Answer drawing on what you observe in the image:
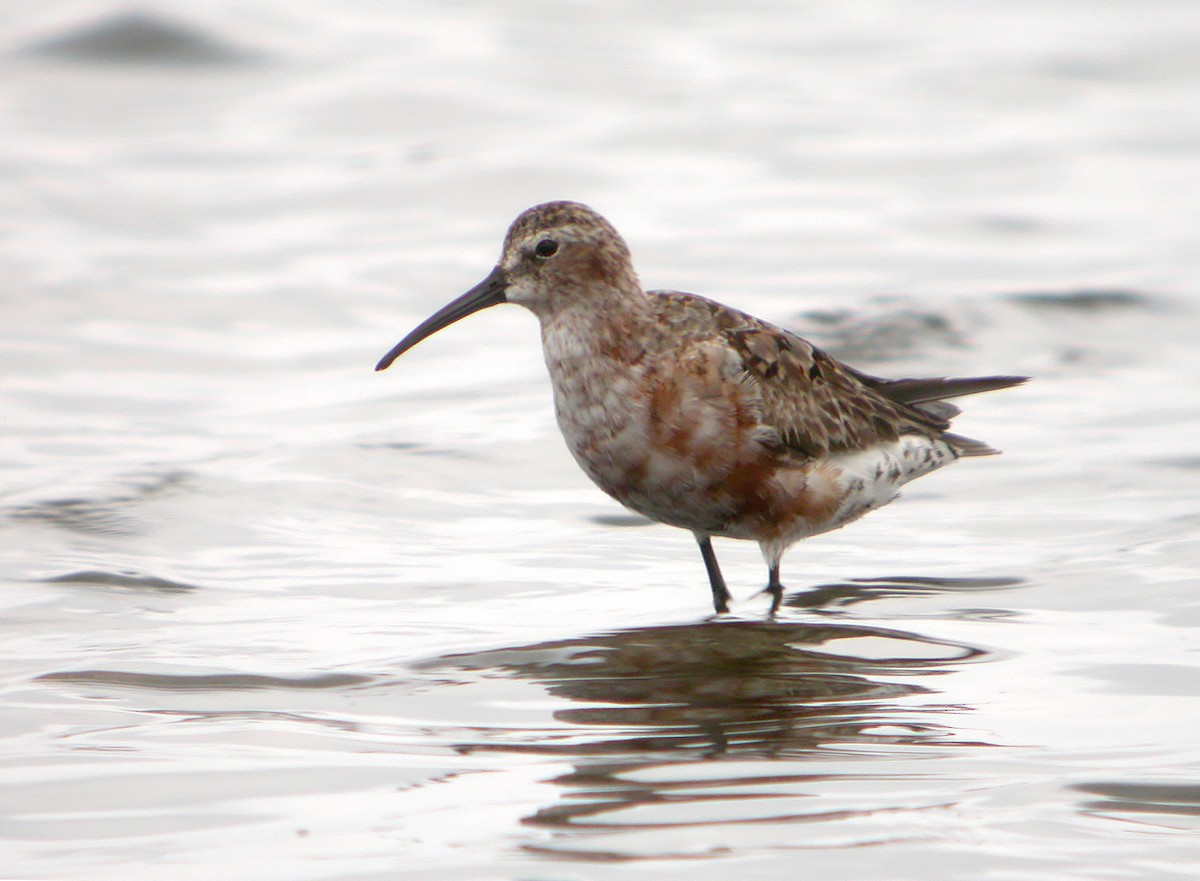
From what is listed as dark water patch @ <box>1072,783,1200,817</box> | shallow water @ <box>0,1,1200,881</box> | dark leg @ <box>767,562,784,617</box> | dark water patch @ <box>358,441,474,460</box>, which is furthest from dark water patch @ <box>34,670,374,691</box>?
dark water patch @ <box>358,441,474,460</box>

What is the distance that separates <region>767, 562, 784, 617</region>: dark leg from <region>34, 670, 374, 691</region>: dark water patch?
6.47 feet

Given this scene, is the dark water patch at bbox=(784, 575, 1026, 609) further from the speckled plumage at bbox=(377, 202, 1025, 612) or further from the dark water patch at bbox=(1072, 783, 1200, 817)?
the dark water patch at bbox=(1072, 783, 1200, 817)

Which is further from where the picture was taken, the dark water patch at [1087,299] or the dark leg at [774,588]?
the dark water patch at [1087,299]

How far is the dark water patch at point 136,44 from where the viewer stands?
19.4m

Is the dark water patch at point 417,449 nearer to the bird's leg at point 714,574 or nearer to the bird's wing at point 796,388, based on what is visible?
the bird's wing at point 796,388

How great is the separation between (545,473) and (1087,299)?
5255 millimetres

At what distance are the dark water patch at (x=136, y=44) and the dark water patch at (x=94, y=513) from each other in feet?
37.5

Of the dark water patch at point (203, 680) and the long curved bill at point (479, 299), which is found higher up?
the long curved bill at point (479, 299)

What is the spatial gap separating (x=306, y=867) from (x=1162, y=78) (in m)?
17.9

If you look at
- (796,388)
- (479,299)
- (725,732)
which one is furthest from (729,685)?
(479,299)

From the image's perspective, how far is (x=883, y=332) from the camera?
40.3 ft

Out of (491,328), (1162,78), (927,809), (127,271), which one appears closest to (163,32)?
(127,271)

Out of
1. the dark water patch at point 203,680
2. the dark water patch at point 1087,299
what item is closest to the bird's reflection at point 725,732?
the dark water patch at point 203,680

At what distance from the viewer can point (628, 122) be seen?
18.5 meters
